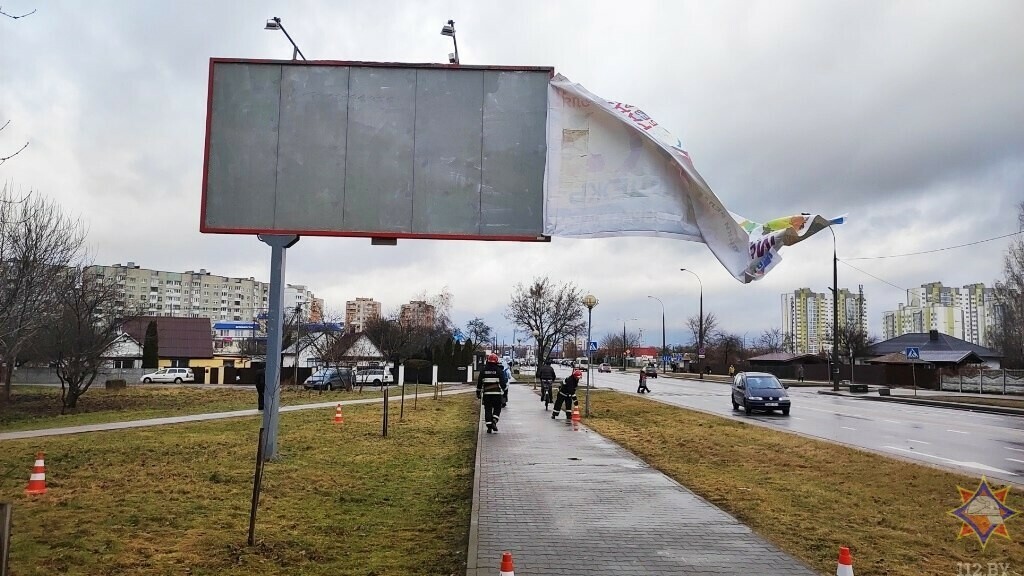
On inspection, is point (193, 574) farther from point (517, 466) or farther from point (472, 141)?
point (517, 466)

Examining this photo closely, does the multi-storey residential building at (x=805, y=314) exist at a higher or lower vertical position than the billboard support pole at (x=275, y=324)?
higher

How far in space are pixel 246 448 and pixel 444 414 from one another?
9.26 m

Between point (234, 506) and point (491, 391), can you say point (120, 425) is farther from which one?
point (234, 506)

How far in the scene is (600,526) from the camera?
6984mm

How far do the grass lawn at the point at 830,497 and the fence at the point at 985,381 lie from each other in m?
32.6

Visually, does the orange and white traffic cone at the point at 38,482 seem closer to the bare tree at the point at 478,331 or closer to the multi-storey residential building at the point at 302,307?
the multi-storey residential building at the point at 302,307

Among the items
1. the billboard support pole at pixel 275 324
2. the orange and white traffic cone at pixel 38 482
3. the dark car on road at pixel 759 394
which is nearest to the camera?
the orange and white traffic cone at pixel 38 482

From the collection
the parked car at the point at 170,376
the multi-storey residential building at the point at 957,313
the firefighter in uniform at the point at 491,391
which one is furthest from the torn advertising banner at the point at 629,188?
the multi-storey residential building at the point at 957,313

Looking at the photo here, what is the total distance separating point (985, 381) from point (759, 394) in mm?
25900

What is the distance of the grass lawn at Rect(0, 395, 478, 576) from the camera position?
574 centimetres

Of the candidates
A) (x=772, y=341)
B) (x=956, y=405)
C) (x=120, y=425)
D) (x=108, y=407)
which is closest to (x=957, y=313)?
(x=772, y=341)

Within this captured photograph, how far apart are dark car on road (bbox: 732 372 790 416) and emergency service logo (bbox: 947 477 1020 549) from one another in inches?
569

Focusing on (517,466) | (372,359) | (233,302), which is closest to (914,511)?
(517,466)

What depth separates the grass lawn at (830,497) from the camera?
20.2ft
